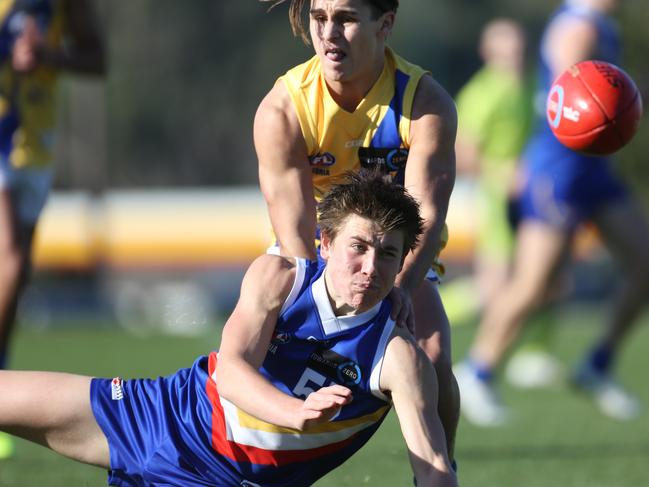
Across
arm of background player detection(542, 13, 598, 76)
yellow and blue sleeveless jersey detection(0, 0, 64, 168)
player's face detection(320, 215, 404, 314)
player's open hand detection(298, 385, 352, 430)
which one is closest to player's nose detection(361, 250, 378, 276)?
player's face detection(320, 215, 404, 314)

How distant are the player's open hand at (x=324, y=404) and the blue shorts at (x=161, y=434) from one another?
74 centimetres

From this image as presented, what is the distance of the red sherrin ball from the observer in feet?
16.1

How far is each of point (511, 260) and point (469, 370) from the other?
3.14 m

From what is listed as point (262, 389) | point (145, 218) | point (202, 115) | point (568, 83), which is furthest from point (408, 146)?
point (202, 115)

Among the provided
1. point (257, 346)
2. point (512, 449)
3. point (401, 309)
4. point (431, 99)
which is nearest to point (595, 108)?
point (431, 99)

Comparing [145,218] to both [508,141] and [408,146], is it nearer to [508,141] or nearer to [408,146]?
[508,141]

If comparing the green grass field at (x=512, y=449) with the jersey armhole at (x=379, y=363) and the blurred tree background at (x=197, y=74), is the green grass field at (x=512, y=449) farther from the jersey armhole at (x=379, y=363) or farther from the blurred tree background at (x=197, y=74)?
the blurred tree background at (x=197, y=74)

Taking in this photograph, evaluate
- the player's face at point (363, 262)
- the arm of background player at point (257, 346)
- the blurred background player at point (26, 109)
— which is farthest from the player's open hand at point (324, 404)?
the blurred background player at point (26, 109)

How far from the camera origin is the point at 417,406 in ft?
12.1

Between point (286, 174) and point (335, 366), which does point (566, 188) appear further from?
point (335, 366)

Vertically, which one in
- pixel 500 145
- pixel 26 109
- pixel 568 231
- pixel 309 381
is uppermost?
pixel 26 109

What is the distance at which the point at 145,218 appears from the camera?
19.4 m

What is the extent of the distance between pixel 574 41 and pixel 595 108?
2655 millimetres

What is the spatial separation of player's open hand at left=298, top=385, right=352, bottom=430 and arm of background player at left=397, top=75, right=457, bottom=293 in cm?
107
